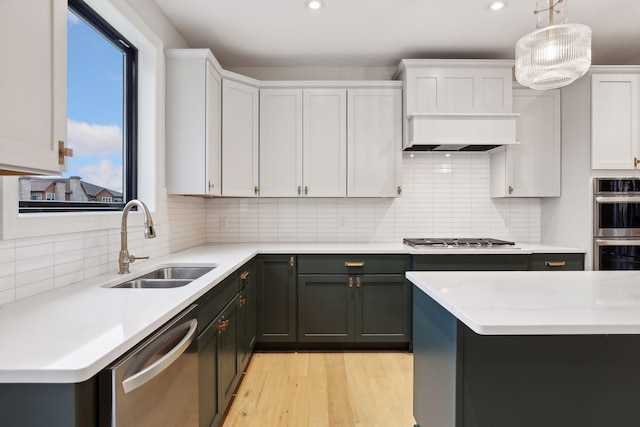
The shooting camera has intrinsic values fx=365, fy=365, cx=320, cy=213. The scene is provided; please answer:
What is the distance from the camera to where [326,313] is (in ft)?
10.3

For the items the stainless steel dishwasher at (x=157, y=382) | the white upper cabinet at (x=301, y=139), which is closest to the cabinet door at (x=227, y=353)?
the stainless steel dishwasher at (x=157, y=382)

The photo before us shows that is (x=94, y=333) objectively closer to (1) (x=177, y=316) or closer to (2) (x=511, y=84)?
(1) (x=177, y=316)

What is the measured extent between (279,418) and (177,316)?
1193 millimetres

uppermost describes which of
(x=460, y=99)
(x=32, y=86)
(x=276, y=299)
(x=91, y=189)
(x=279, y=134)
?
(x=460, y=99)

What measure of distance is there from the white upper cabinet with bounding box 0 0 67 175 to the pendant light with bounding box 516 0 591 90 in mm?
1891

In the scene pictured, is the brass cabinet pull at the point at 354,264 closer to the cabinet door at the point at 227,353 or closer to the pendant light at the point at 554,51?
the cabinet door at the point at 227,353

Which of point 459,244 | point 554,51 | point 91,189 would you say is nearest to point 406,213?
point 459,244

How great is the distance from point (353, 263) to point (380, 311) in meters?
0.48

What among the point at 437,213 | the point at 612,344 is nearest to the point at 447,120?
the point at 437,213

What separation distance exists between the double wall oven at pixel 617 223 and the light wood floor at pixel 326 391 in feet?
6.26

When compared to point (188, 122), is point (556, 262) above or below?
below

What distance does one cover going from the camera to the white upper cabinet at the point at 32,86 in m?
0.97

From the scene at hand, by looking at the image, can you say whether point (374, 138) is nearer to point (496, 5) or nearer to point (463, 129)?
point (463, 129)

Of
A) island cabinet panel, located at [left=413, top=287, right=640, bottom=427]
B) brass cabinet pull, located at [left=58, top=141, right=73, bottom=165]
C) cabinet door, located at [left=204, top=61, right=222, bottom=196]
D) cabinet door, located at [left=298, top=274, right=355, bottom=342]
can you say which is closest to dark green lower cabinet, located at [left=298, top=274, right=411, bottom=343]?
cabinet door, located at [left=298, top=274, right=355, bottom=342]
